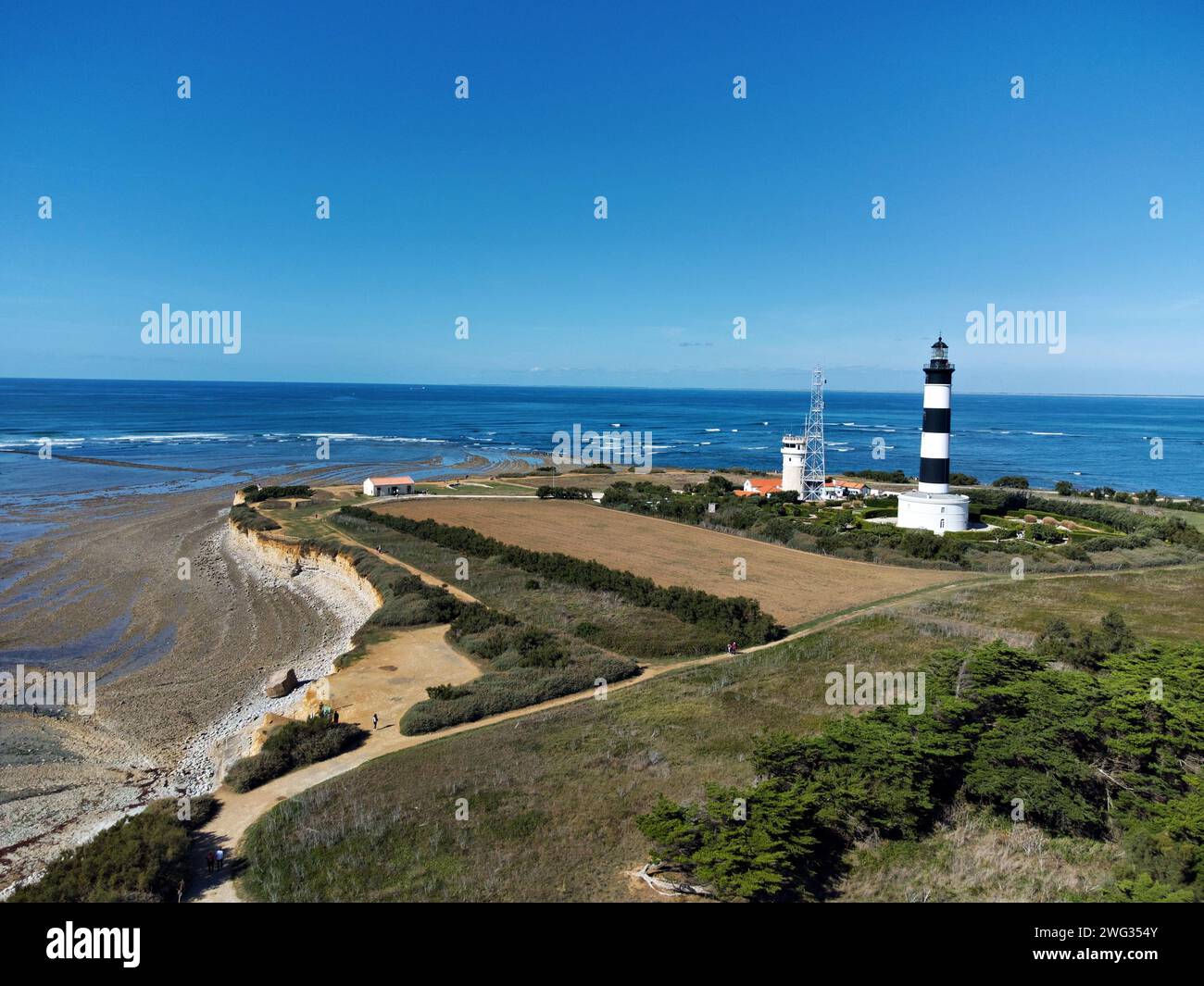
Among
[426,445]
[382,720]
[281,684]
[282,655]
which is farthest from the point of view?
[426,445]

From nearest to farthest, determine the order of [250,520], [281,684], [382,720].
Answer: [382,720]
[281,684]
[250,520]

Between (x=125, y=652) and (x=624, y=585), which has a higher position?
(x=624, y=585)

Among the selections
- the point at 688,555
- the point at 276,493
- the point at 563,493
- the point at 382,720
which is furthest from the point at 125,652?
the point at 563,493

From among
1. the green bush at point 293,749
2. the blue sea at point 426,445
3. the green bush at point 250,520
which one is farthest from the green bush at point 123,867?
the blue sea at point 426,445

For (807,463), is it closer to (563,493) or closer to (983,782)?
(563,493)
